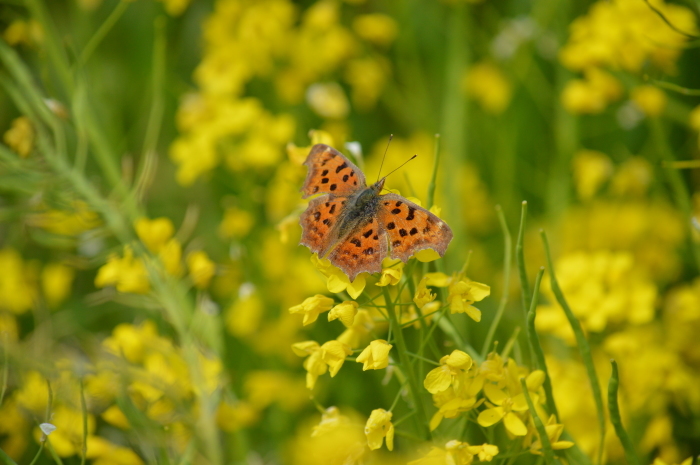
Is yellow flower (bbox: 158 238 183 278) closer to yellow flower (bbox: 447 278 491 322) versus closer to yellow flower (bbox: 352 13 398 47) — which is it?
yellow flower (bbox: 447 278 491 322)

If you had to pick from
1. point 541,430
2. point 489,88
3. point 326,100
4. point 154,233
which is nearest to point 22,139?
point 154,233

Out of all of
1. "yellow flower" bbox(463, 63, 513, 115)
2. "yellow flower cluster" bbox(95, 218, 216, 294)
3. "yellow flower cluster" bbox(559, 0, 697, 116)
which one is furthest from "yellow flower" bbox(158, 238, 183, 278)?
"yellow flower" bbox(463, 63, 513, 115)

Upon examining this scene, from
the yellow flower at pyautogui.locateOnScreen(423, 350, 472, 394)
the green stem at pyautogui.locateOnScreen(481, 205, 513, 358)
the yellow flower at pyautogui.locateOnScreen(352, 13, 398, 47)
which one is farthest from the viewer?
the yellow flower at pyautogui.locateOnScreen(352, 13, 398, 47)

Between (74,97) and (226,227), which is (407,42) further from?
(74,97)

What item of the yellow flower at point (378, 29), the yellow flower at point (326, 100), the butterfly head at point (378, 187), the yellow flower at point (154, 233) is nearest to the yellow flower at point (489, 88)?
the yellow flower at point (378, 29)

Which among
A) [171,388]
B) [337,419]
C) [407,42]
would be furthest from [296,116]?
[337,419]

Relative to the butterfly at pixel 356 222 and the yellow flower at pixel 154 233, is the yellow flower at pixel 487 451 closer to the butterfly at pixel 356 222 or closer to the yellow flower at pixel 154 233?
the butterfly at pixel 356 222

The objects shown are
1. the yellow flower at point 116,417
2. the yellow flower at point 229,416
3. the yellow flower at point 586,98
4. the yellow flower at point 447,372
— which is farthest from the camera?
the yellow flower at point 586,98
